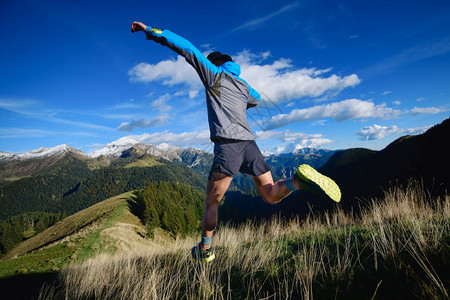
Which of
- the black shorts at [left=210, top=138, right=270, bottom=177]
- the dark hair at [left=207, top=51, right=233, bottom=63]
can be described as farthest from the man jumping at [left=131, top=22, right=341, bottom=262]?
the dark hair at [left=207, top=51, right=233, bottom=63]

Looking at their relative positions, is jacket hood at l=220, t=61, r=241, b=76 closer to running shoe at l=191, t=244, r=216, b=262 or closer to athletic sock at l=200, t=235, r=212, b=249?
athletic sock at l=200, t=235, r=212, b=249

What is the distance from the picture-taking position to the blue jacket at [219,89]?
2803mm

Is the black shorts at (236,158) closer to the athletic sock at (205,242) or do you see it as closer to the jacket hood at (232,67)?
the athletic sock at (205,242)

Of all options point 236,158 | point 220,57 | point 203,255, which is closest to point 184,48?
point 220,57

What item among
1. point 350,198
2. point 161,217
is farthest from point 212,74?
point 350,198

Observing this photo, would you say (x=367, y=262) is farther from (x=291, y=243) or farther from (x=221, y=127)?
(x=221, y=127)

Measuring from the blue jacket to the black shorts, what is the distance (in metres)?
0.11

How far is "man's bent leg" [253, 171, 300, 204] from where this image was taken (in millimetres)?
2932

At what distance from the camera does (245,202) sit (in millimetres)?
171500

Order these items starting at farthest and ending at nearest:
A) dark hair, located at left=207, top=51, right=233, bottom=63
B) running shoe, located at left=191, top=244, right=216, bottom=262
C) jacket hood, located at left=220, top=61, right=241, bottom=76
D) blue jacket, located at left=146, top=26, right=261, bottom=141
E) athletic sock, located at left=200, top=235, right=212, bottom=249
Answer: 1. dark hair, located at left=207, top=51, right=233, bottom=63
2. jacket hood, located at left=220, top=61, right=241, bottom=76
3. athletic sock, located at left=200, top=235, right=212, bottom=249
4. running shoe, located at left=191, top=244, right=216, bottom=262
5. blue jacket, located at left=146, top=26, right=261, bottom=141

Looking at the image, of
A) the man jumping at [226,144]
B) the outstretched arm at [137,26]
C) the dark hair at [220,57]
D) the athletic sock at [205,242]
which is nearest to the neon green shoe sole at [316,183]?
the man jumping at [226,144]

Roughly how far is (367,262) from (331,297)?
83 cm

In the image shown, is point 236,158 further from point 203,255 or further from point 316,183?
point 203,255

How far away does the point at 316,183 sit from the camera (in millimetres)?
2688
